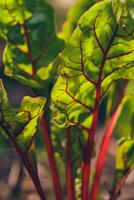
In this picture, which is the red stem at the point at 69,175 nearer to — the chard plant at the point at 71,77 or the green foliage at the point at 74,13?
the chard plant at the point at 71,77

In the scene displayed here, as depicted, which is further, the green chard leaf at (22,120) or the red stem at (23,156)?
the red stem at (23,156)

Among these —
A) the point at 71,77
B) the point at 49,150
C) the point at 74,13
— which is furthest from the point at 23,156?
the point at 74,13

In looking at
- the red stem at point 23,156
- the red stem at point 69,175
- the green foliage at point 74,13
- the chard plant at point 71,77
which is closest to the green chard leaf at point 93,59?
the chard plant at point 71,77

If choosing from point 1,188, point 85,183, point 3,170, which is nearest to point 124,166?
point 85,183

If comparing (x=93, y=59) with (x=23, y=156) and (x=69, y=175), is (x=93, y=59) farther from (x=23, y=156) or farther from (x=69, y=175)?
(x=69, y=175)

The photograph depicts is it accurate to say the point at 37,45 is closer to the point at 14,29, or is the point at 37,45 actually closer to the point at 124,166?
the point at 14,29

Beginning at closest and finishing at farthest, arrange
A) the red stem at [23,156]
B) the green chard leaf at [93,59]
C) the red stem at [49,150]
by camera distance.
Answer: the green chard leaf at [93,59] → the red stem at [23,156] → the red stem at [49,150]
